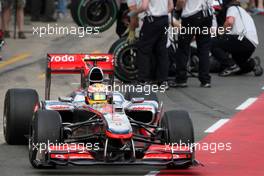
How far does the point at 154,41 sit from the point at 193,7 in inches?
36.6

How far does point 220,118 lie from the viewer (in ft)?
53.2

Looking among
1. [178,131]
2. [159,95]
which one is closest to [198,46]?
[159,95]

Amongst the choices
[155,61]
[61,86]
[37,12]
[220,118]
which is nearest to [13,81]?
[61,86]

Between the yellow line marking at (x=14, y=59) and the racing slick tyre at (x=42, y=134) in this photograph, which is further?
the yellow line marking at (x=14, y=59)

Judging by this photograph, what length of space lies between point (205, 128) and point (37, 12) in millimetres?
15988

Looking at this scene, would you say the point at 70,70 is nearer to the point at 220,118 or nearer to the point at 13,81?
the point at 220,118

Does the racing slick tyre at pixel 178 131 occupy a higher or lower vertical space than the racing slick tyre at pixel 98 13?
higher

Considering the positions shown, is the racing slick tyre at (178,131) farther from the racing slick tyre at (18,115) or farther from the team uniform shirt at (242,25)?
the team uniform shirt at (242,25)

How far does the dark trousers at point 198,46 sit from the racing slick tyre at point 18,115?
586 cm

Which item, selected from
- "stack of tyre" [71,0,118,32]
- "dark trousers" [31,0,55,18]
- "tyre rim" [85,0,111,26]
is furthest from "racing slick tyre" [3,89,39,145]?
"dark trousers" [31,0,55,18]

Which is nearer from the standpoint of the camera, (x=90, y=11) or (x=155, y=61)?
(x=155, y=61)

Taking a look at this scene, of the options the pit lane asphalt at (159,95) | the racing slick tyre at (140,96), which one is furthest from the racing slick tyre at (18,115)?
the racing slick tyre at (140,96)

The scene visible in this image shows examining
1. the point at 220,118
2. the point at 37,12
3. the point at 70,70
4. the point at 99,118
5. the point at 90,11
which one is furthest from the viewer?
the point at 37,12

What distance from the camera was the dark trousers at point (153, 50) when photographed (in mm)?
18469
